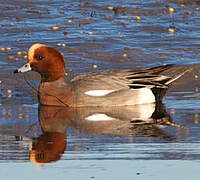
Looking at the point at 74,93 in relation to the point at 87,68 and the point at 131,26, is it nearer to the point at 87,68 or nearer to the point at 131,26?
the point at 87,68

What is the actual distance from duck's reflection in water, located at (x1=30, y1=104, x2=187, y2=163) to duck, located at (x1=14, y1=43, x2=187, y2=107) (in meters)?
0.11

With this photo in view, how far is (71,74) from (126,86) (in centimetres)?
210

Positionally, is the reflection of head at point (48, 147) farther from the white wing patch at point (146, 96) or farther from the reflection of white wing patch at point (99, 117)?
the white wing patch at point (146, 96)

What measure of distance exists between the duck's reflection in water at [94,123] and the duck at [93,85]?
108mm

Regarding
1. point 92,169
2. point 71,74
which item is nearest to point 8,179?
point 92,169

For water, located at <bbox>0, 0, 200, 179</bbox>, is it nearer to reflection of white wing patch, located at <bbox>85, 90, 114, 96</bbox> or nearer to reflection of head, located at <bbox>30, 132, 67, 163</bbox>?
reflection of head, located at <bbox>30, 132, 67, 163</bbox>

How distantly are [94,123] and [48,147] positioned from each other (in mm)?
1421

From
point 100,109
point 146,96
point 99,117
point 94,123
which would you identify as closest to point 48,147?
point 94,123

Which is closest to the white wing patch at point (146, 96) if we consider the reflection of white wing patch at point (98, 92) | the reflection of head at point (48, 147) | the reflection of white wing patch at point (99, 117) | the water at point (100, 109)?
the water at point (100, 109)

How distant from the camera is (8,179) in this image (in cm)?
792

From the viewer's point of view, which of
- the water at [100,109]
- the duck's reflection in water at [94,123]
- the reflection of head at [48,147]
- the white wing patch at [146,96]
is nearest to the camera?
the water at [100,109]

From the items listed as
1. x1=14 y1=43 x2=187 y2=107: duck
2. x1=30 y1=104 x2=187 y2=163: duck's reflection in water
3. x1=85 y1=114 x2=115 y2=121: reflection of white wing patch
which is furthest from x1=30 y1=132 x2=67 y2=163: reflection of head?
x1=14 y1=43 x2=187 y2=107: duck

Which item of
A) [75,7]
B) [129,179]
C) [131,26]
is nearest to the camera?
[129,179]

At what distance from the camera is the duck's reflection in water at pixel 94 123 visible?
29.8 feet
